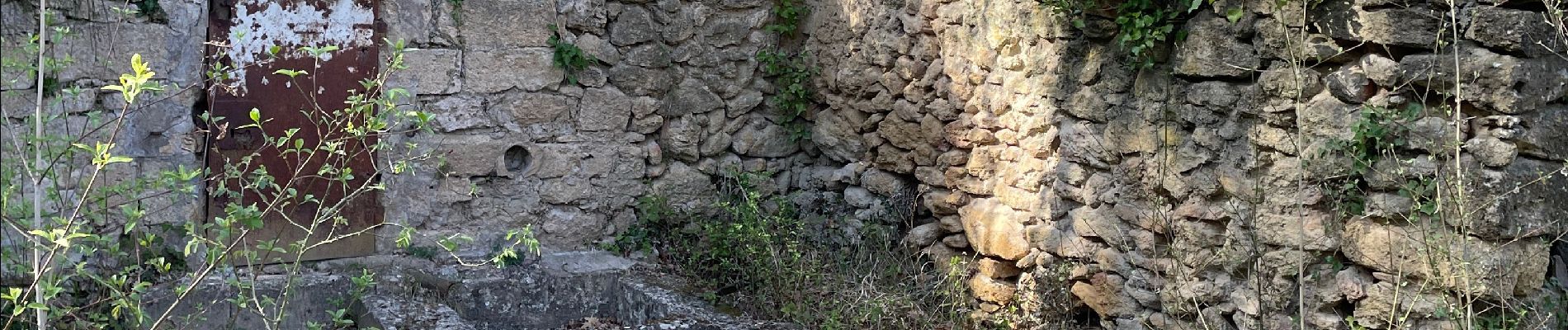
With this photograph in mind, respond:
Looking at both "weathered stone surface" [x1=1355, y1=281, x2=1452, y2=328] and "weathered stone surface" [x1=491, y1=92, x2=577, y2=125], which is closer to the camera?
"weathered stone surface" [x1=1355, y1=281, x2=1452, y2=328]

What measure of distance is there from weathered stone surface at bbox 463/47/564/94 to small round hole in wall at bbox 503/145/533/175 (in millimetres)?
280

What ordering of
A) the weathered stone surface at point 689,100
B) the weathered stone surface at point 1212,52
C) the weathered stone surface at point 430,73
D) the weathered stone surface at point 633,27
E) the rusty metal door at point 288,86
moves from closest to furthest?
the weathered stone surface at point 1212,52 → the rusty metal door at point 288,86 → the weathered stone surface at point 430,73 → the weathered stone surface at point 633,27 → the weathered stone surface at point 689,100

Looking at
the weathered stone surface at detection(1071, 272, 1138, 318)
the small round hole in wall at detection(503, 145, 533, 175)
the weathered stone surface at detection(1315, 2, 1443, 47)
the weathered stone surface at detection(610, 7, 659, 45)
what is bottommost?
the small round hole in wall at detection(503, 145, 533, 175)

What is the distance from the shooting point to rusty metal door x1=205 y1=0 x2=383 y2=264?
487cm

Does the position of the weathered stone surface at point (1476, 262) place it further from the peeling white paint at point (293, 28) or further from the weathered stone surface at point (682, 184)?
the peeling white paint at point (293, 28)

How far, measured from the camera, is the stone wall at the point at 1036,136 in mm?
3096

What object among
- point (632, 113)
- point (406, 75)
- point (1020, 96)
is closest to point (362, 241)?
point (406, 75)

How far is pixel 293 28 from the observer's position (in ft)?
16.2

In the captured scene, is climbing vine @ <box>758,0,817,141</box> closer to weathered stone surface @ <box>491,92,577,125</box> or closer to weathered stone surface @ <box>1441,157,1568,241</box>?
weathered stone surface @ <box>491,92,577,125</box>

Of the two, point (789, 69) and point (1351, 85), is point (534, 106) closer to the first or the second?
point (789, 69)

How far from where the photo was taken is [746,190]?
565cm

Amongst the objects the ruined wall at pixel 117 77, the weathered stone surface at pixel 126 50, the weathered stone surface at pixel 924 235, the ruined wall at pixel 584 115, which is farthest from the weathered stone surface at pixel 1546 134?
the weathered stone surface at pixel 126 50

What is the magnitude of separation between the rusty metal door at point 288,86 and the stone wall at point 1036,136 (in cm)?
11

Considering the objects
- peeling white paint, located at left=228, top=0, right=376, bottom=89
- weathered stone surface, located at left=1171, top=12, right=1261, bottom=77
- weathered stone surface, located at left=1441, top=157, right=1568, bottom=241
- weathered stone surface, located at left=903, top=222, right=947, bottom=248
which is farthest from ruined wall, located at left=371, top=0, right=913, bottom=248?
weathered stone surface, located at left=1441, top=157, right=1568, bottom=241
